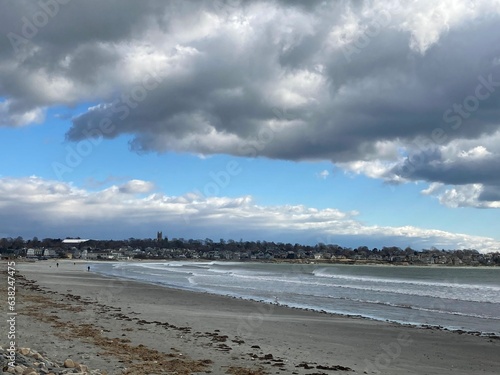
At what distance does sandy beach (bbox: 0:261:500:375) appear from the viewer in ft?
37.3

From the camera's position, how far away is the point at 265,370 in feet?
36.5

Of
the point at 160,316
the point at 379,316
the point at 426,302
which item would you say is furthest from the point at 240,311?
the point at 426,302

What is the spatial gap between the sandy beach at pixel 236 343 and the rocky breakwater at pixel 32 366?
0.81 meters

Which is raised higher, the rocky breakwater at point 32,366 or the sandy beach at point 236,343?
the rocky breakwater at point 32,366

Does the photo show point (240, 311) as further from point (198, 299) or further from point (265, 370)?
point (265, 370)

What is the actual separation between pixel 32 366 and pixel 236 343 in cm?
745

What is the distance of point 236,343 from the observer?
48.7 feet

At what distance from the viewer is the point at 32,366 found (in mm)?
8391

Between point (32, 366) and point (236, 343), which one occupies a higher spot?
point (32, 366)

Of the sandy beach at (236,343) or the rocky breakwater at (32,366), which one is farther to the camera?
the sandy beach at (236,343)

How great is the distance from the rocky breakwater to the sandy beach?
2.67ft

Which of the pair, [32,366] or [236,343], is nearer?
[32,366]

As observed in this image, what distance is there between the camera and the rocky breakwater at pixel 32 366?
7.78 m

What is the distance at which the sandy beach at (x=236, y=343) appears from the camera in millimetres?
11383
